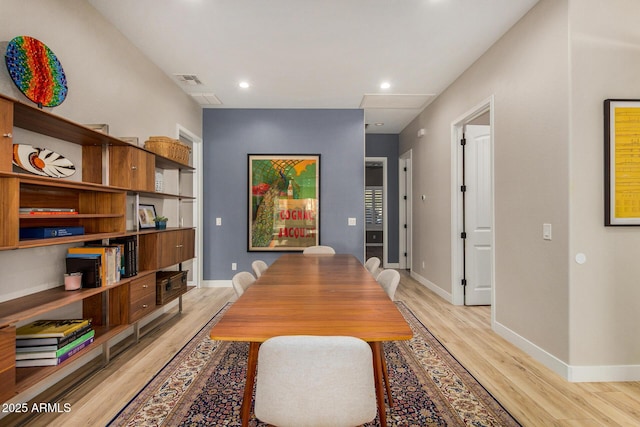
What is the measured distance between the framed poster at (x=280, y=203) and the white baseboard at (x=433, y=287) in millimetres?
1824

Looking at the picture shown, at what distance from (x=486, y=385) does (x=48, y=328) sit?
2771 millimetres

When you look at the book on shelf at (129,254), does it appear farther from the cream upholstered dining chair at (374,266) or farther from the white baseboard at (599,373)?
the white baseboard at (599,373)

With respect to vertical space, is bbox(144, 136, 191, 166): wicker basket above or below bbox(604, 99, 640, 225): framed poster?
above

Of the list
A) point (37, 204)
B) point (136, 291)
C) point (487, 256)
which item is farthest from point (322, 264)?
point (487, 256)

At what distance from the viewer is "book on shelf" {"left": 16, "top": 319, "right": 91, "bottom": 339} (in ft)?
5.94

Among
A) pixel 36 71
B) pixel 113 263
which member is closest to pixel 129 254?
pixel 113 263

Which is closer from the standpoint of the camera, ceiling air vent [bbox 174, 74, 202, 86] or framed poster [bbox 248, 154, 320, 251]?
ceiling air vent [bbox 174, 74, 202, 86]

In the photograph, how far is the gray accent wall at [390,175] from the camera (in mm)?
6652

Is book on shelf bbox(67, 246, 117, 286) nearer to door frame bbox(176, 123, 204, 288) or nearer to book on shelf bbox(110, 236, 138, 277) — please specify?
book on shelf bbox(110, 236, 138, 277)

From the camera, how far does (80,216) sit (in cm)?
195

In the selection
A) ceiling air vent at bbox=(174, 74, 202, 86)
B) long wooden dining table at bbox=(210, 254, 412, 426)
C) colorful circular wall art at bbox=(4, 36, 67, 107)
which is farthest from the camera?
ceiling air vent at bbox=(174, 74, 202, 86)

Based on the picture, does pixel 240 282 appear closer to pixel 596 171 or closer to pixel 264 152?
pixel 596 171

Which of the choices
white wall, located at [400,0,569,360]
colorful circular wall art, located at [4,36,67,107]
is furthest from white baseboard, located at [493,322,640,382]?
colorful circular wall art, located at [4,36,67,107]

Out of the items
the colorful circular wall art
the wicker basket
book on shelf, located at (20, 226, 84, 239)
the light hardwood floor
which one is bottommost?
the light hardwood floor
